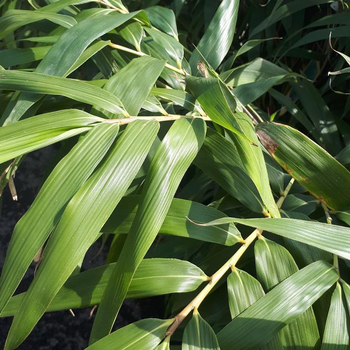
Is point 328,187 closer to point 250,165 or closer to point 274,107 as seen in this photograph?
point 250,165

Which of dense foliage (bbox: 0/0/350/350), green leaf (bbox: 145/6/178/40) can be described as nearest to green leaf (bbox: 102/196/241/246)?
dense foliage (bbox: 0/0/350/350)

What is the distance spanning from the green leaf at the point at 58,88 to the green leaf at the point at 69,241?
0.08 m

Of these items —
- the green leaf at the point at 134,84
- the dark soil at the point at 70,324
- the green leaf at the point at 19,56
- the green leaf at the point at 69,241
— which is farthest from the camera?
the dark soil at the point at 70,324

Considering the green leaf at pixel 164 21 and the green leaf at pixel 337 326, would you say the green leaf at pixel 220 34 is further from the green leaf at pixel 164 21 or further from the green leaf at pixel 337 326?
the green leaf at pixel 337 326

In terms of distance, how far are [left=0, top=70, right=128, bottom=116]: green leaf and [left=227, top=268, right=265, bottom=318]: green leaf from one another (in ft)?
0.60

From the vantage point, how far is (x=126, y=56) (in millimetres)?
658

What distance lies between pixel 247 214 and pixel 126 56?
0.91ft

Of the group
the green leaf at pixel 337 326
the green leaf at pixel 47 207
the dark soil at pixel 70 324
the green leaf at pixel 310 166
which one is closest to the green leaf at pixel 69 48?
the green leaf at pixel 47 207

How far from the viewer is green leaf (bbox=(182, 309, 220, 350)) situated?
15.4 inches

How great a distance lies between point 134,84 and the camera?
49cm

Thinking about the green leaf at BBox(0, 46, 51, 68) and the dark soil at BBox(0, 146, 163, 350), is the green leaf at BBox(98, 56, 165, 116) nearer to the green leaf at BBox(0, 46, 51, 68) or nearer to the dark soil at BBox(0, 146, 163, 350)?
the green leaf at BBox(0, 46, 51, 68)

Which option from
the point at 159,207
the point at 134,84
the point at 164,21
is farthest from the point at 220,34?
the point at 159,207

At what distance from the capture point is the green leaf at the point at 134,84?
1.55 feet

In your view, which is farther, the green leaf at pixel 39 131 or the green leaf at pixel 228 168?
the green leaf at pixel 228 168
